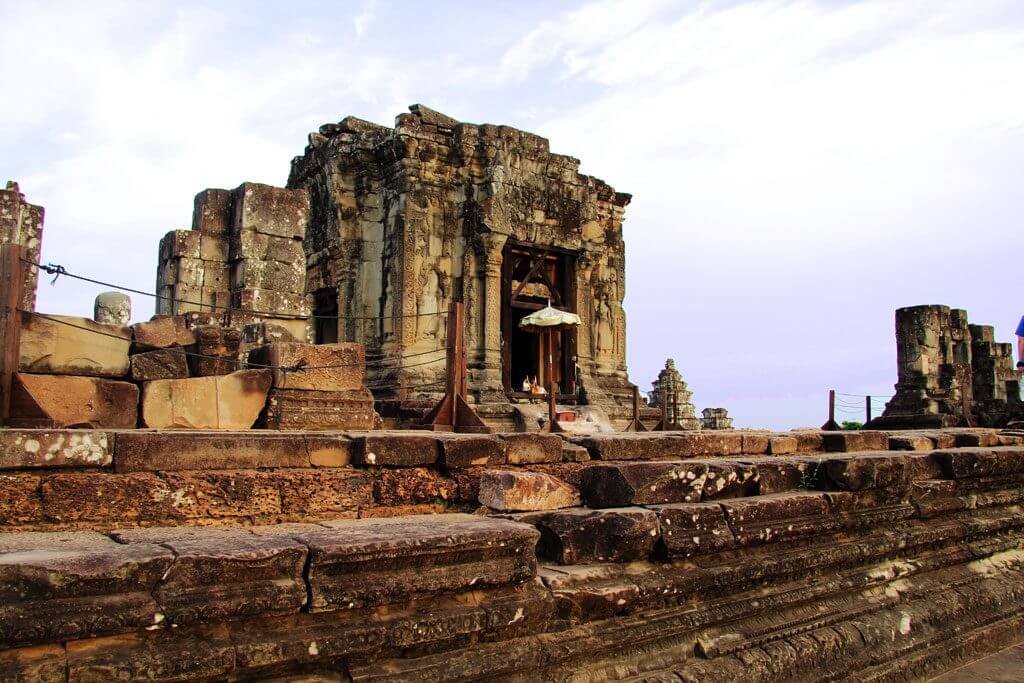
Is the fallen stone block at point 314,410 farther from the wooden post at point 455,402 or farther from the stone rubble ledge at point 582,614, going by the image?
the stone rubble ledge at point 582,614

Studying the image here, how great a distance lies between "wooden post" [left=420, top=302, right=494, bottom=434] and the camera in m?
8.05

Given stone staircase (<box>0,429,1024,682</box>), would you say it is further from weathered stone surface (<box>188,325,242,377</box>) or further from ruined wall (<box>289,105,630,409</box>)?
ruined wall (<box>289,105,630,409</box>)

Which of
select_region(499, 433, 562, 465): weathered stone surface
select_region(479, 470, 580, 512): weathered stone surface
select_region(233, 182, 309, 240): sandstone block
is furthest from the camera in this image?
select_region(233, 182, 309, 240): sandstone block

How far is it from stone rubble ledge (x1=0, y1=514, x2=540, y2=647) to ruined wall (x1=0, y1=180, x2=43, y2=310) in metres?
4.71

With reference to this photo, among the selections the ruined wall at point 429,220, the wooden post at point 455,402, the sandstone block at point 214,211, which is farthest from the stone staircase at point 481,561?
the ruined wall at point 429,220

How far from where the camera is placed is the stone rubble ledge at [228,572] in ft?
7.18

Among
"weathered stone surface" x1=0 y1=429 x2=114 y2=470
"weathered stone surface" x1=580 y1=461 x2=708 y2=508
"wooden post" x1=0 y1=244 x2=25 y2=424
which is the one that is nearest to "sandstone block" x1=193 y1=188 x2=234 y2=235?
"wooden post" x1=0 y1=244 x2=25 y2=424

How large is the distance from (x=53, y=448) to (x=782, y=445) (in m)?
5.54

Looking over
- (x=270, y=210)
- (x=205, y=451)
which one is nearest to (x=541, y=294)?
(x=270, y=210)

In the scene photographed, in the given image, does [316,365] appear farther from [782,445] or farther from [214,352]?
[782,445]

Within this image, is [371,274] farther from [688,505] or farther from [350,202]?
[688,505]

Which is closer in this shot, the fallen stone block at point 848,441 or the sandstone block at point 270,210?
the fallen stone block at point 848,441

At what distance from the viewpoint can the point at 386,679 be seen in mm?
2582

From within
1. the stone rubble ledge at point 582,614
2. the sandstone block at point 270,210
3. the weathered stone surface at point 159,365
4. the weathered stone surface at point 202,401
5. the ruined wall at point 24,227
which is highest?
the sandstone block at point 270,210
